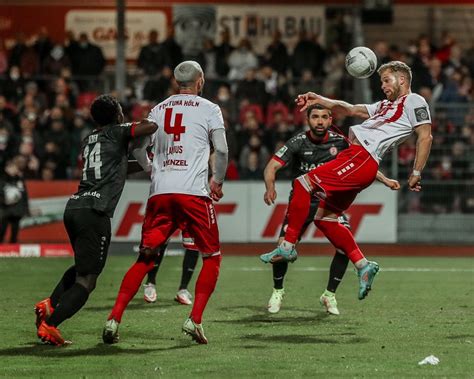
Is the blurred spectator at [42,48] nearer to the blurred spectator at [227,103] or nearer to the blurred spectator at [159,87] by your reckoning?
the blurred spectator at [159,87]

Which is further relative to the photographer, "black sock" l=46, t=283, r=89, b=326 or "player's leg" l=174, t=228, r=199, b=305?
"player's leg" l=174, t=228, r=199, b=305

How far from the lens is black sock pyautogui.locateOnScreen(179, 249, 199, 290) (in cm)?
1252

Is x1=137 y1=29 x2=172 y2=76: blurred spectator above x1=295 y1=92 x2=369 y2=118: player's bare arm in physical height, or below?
below

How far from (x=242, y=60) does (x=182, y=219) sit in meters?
16.2

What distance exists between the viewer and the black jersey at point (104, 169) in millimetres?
9094

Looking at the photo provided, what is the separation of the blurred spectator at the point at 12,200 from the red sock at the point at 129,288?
Result: 11.9m

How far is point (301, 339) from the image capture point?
31.3 feet

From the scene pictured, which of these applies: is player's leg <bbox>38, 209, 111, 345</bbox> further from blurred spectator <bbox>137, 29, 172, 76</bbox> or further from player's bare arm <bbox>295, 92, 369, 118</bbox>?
blurred spectator <bbox>137, 29, 172, 76</bbox>

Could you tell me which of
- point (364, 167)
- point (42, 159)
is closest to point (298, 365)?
point (364, 167)

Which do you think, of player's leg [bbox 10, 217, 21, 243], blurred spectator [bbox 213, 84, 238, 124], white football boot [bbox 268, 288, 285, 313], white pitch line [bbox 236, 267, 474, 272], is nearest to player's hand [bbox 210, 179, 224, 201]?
white football boot [bbox 268, 288, 285, 313]

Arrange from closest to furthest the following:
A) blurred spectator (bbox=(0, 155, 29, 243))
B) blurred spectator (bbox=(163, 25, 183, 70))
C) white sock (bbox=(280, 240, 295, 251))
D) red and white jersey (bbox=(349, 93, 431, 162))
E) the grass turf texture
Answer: the grass turf texture < white sock (bbox=(280, 240, 295, 251)) < red and white jersey (bbox=(349, 93, 431, 162)) < blurred spectator (bbox=(0, 155, 29, 243)) < blurred spectator (bbox=(163, 25, 183, 70))

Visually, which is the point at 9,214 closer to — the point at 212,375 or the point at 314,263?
the point at 314,263

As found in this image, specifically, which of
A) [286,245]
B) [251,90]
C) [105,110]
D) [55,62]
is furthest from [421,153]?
[55,62]

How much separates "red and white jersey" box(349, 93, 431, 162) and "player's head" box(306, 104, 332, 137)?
4.69 feet
